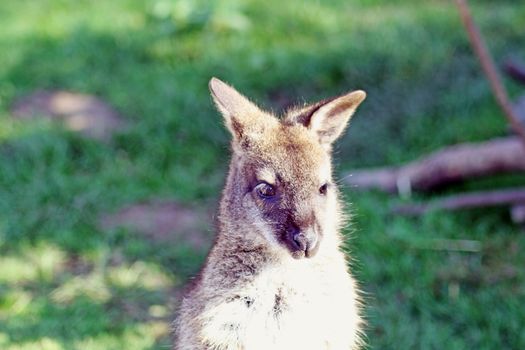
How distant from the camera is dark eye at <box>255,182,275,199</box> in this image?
3.20 m

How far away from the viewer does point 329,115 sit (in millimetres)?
3422

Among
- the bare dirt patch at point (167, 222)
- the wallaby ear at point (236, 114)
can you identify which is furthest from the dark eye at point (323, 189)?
the bare dirt patch at point (167, 222)

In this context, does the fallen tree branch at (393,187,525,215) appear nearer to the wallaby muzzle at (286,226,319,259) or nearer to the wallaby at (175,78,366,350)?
the wallaby at (175,78,366,350)

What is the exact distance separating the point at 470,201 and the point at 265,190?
243 cm

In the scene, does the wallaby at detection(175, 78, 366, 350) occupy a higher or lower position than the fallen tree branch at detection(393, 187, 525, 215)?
higher

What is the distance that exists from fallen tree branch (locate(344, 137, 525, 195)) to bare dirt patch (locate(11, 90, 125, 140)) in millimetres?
1874

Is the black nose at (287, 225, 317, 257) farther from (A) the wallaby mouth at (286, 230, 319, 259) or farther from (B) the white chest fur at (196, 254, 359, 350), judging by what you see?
(B) the white chest fur at (196, 254, 359, 350)

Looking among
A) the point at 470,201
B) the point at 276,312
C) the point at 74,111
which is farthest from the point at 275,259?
the point at 74,111

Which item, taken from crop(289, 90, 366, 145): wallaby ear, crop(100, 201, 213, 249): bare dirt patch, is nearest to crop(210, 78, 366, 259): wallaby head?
crop(289, 90, 366, 145): wallaby ear

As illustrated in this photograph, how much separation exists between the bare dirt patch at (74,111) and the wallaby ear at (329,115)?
325cm

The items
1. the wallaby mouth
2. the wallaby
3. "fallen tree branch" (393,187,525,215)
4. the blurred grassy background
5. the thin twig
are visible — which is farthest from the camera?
"fallen tree branch" (393,187,525,215)

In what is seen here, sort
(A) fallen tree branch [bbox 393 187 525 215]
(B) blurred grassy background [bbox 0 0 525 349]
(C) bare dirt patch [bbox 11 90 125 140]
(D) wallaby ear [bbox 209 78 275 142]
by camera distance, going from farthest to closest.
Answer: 1. (C) bare dirt patch [bbox 11 90 125 140]
2. (A) fallen tree branch [bbox 393 187 525 215]
3. (B) blurred grassy background [bbox 0 0 525 349]
4. (D) wallaby ear [bbox 209 78 275 142]

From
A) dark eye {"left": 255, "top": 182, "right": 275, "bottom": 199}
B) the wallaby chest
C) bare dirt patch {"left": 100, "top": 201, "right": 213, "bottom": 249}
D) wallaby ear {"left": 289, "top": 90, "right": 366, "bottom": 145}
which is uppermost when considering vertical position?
wallaby ear {"left": 289, "top": 90, "right": 366, "bottom": 145}

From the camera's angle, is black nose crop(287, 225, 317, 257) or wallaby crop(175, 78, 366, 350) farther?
wallaby crop(175, 78, 366, 350)
